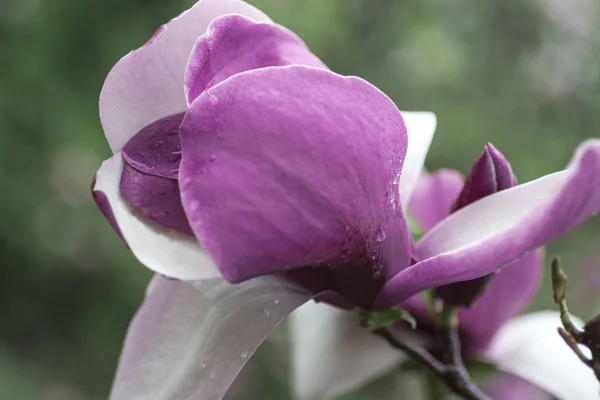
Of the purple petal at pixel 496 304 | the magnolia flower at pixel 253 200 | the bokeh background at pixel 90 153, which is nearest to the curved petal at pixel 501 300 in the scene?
the purple petal at pixel 496 304

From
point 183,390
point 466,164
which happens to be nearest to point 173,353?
point 183,390

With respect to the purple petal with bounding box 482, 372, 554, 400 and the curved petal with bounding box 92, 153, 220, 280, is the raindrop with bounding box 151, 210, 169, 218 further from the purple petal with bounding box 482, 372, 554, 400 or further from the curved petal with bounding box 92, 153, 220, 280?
the purple petal with bounding box 482, 372, 554, 400

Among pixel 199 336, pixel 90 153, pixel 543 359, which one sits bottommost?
pixel 90 153

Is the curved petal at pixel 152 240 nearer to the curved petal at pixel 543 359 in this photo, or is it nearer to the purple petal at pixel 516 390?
the curved petal at pixel 543 359

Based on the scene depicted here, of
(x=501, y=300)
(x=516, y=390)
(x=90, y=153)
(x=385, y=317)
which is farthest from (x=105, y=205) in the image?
(x=90, y=153)

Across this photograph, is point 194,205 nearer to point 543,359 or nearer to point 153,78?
point 153,78

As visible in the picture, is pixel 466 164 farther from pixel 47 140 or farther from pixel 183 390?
pixel 183 390
